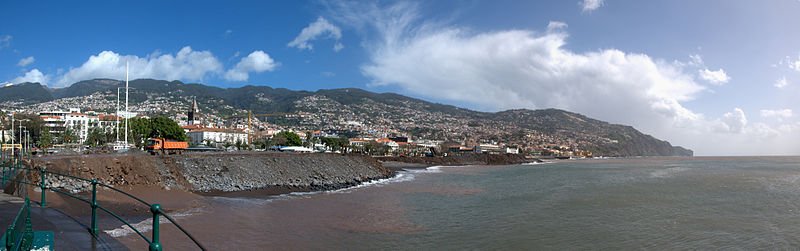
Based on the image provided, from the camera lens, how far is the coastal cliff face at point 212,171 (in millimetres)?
25781

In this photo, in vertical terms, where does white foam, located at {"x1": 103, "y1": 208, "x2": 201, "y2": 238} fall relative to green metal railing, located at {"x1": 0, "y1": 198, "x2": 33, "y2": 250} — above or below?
below

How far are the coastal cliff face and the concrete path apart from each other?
49.6 ft

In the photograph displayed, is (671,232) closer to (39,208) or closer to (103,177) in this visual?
(39,208)

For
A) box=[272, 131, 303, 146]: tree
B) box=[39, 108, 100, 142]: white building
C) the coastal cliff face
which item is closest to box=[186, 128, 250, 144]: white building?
box=[39, 108, 100, 142]: white building

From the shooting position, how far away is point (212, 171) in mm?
33469

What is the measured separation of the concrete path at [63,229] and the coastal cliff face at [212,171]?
15126 mm

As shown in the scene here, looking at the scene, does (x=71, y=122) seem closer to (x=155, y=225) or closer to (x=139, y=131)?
(x=139, y=131)

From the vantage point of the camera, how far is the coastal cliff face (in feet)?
84.6

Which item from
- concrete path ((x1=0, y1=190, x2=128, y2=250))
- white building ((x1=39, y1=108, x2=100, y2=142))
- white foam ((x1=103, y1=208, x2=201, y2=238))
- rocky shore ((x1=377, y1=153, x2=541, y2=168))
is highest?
white building ((x1=39, y1=108, x2=100, y2=142))

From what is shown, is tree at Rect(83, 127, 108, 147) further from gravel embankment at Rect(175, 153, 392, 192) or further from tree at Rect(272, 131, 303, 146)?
gravel embankment at Rect(175, 153, 392, 192)

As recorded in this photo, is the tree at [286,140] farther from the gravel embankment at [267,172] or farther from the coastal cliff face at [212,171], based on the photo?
the gravel embankment at [267,172]

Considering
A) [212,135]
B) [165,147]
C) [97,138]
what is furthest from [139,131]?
[212,135]

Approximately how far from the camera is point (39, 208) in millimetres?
10195

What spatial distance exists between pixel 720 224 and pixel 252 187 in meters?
26.2
